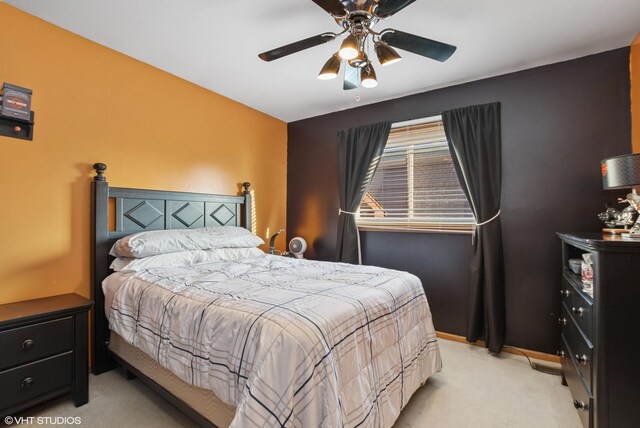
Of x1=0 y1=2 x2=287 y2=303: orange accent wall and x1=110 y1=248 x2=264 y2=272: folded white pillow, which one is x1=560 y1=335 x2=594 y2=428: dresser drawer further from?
x1=0 y1=2 x2=287 y2=303: orange accent wall

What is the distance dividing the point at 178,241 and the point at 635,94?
3.83m

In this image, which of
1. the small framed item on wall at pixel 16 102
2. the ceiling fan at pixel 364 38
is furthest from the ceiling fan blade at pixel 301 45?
the small framed item on wall at pixel 16 102

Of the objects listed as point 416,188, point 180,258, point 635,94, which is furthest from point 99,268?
point 635,94

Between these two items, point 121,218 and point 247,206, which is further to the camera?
point 247,206

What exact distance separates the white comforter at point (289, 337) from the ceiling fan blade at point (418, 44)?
1.46m

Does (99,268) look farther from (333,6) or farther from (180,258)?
(333,6)

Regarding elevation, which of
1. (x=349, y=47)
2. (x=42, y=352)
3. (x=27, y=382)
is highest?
(x=349, y=47)

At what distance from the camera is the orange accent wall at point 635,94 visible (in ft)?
7.52

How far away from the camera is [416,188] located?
11.1 feet

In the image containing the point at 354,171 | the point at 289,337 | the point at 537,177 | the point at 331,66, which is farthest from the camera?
the point at 354,171

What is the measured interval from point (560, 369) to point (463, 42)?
2.76 meters

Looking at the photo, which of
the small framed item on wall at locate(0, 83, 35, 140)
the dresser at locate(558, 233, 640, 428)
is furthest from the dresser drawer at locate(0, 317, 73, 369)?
the dresser at locate(558, 233, 640, 428)

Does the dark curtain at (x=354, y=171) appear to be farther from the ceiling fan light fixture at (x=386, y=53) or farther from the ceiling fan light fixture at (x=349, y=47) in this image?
the ceiling fan light fixture at (x=349, y=47)

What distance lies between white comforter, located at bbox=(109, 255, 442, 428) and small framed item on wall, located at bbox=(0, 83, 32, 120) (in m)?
1.30
